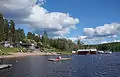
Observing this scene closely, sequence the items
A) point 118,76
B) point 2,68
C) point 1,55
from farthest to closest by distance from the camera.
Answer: point 1,55, point 2,68, point 118,76

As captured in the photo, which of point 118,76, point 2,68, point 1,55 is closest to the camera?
point 118,76

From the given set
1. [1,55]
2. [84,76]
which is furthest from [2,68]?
[1,55]

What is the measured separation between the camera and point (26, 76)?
232ft

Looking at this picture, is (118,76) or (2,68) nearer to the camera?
(118,76)

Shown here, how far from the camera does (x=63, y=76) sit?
69.7 metres

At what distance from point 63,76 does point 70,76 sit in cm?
207

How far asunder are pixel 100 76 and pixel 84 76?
483cm

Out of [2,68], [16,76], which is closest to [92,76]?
[16,76]

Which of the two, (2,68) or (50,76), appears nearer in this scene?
(50,76)

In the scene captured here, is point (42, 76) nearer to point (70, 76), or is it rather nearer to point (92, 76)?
point (70, 76)

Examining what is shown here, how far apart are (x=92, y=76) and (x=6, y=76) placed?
2555 centimetres

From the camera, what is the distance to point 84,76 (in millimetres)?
69000

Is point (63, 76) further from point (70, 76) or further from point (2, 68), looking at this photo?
point (2, 68)

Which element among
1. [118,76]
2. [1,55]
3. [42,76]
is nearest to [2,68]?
[42,76]
